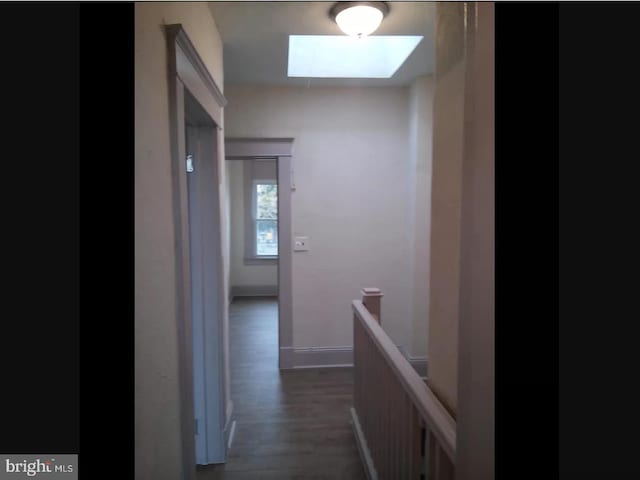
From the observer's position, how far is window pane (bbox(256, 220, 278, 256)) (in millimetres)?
7176

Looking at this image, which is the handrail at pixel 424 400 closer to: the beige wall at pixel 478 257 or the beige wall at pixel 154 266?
the beige wall at pixel 478 257

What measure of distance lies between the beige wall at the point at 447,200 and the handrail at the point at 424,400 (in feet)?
0.14

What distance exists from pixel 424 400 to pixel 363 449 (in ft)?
4.18

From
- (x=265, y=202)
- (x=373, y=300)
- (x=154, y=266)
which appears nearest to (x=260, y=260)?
(x=265, y=202)

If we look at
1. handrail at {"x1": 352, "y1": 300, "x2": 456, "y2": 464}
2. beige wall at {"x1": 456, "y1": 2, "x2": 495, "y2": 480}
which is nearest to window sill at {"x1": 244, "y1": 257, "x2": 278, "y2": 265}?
handrail at {"x1": 352, "y1": 300, "x2": 456, "y2": 464}

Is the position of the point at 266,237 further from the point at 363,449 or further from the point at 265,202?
the point at 363,449

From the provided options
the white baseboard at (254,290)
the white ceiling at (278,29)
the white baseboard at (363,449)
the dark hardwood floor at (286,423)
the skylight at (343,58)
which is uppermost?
the skylight at (343,58)

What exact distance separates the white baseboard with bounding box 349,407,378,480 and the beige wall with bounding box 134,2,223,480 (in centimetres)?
110

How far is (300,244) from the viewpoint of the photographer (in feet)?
12.5

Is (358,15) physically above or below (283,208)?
above

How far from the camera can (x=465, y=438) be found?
80cm

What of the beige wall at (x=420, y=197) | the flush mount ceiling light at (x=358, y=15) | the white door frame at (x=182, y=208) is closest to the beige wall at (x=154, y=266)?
the white door frame at (x=182, y=208)

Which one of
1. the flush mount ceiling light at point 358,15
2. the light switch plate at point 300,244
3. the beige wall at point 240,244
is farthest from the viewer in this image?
the beige wall at point 240,244

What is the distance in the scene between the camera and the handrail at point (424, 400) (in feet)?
3.46
